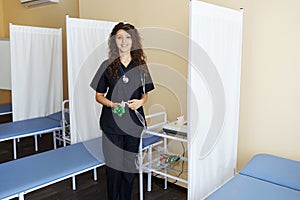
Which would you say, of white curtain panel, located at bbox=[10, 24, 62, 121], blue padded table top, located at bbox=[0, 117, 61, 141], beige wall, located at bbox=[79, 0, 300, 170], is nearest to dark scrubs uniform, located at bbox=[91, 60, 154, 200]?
beige wall, located at bbox=[79, 0, 300, 170]

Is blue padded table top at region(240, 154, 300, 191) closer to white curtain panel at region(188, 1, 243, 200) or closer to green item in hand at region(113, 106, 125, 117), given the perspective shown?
white curtain panel at region(188, 1, 243, 200)

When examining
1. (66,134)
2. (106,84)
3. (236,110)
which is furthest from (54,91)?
(236,110)

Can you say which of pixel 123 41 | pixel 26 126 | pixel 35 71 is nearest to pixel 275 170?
pixel 123 41

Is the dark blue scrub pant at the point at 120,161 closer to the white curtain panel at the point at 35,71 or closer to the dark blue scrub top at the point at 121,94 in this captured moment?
the dark blue scrub top at the point at 121,94

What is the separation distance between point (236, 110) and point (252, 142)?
298mm

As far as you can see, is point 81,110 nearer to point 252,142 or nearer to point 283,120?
point 252,142

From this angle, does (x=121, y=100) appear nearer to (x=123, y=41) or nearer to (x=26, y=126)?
(x=123, y=41)

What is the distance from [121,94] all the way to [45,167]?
0.76 metres

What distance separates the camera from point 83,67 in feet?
9.26

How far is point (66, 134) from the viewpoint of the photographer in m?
3.53

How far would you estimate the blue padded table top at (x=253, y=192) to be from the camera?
5.15 ft

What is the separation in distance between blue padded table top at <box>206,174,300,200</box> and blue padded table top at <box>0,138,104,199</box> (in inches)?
38.7

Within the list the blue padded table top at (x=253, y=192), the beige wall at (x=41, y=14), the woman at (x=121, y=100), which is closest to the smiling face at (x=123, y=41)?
the woman at (x=121, y=100)

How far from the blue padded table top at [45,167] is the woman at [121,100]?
0.21 m
